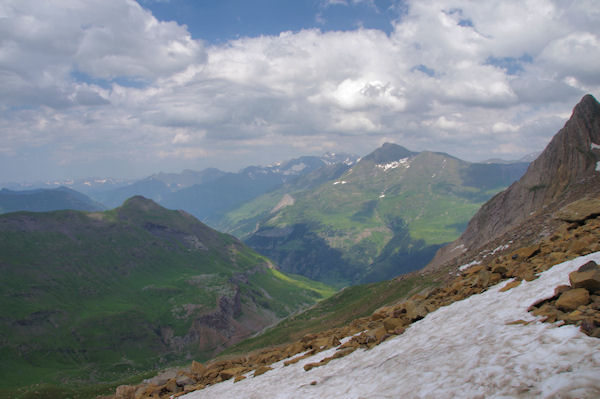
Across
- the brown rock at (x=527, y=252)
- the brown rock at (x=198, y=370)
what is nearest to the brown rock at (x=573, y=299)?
the brown rock at (x=527, y=252)

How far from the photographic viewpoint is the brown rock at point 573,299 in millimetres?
12000

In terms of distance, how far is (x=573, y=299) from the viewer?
40.0 ft

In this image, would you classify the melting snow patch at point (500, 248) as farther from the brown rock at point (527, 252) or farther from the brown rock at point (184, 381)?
the brown rock at point (184, 381)

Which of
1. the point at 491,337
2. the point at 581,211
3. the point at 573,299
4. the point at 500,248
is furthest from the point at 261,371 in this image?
the point at 500,248

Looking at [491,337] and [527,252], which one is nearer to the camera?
[491,337]

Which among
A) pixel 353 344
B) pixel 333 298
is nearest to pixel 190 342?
pixel 333 298

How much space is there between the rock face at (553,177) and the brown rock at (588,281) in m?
76.9

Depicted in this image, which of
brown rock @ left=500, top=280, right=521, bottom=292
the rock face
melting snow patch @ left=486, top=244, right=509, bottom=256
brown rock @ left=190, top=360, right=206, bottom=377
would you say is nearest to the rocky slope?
brown rock @ left=500, top=280, right=521, bottom=292

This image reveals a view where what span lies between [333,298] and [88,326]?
117209 millimetres

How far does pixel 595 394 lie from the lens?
773 cm

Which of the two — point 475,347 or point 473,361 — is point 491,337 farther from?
point 473,361

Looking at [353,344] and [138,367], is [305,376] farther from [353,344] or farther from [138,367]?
[138,367]

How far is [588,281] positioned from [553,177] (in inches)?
3941

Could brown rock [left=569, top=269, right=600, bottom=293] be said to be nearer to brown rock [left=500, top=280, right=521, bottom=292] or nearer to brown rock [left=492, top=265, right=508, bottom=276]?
brown rock [left=500, top=280, right=521, bottom=292]
